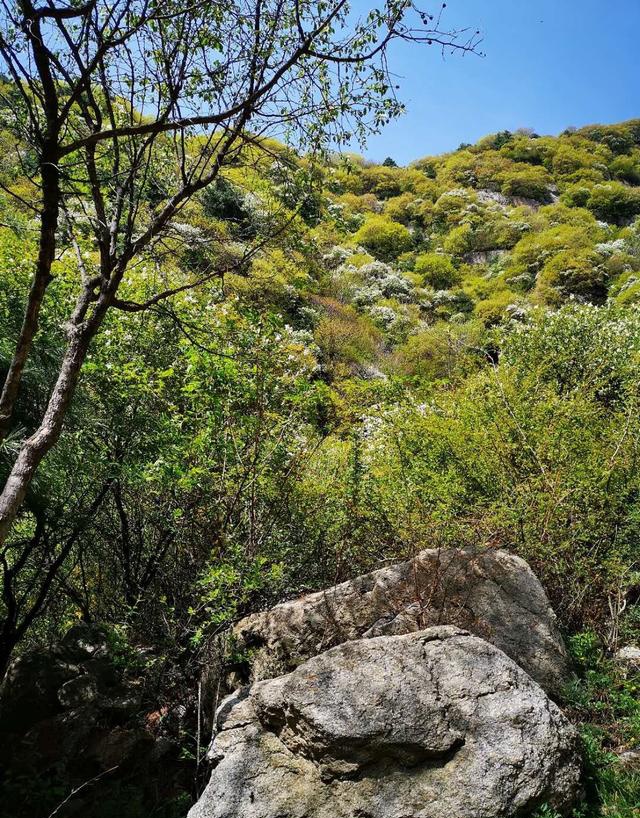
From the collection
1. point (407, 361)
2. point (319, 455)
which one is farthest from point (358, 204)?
point (319, 455)

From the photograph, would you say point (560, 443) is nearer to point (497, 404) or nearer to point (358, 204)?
point (497, 404)

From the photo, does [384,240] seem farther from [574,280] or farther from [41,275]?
[41,275]

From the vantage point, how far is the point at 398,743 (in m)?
3.10

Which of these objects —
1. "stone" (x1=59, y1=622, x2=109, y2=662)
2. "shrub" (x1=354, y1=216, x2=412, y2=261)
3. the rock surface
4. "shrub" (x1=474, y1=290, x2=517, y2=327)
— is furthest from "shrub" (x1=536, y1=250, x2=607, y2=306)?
the rock surface

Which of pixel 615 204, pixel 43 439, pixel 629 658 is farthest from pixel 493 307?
pixel 43 439

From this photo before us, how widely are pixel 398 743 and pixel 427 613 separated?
5.06 ft

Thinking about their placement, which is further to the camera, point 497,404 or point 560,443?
point 497,404

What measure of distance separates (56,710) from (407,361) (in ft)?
69.6

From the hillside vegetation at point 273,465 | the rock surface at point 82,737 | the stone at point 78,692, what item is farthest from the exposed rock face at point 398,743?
the stone at point 78,692

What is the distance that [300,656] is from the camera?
4.87 m

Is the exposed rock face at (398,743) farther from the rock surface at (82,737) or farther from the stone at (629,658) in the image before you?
the rock surface at (82,737)

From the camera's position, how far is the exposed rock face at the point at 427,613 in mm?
4418

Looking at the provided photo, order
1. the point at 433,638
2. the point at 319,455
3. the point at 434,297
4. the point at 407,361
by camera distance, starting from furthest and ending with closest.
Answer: the point at 434,297
the point at 407,361
the point at 319,455
the point at 433,638

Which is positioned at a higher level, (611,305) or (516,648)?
(611,305)
